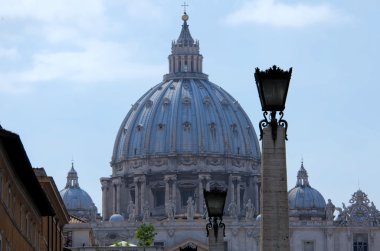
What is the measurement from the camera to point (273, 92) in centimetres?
1995

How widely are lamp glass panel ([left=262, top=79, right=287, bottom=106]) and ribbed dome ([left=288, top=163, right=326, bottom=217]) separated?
169 meters

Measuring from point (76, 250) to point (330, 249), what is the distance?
245 feet

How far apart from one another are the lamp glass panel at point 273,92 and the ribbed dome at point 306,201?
168710 mm

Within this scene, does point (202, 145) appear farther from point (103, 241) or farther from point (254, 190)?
point (103, 241)

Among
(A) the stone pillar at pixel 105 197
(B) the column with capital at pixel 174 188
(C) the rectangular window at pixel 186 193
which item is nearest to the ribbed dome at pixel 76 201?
(A) the stone pillar at pixel 105 197

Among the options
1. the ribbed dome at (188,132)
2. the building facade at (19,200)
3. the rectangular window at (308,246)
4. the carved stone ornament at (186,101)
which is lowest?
the building facade at (19,200)

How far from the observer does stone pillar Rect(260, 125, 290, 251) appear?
19.4 metres

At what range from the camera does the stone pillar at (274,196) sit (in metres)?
19.4

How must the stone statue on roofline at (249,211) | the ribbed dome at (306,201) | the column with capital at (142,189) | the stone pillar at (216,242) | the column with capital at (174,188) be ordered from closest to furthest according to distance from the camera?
1. the stone pillar at (216,242)
2. the stone statue on roofline at (249,211)
3. the column with capital at (142,189)
4. the column with capital at (174,188)
5. the ribbed dome at (306,201)

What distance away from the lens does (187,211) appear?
177 meters

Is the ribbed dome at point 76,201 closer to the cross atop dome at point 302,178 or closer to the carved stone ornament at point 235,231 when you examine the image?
the cross atop dome at point 302,178

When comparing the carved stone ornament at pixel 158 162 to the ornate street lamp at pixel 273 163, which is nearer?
the ornate street lamp at pixel 273 163

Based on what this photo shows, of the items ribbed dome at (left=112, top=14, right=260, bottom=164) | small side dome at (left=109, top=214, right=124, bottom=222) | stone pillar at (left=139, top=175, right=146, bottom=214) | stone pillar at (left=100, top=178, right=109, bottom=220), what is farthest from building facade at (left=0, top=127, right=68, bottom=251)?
stone pillar at (left=100, top=178, right=109, bottom=220)

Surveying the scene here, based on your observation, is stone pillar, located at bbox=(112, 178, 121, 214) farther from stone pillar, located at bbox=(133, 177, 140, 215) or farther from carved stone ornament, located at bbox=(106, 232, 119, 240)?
carved stone ornament, located at bbox=(106, 232, 119, 240)
